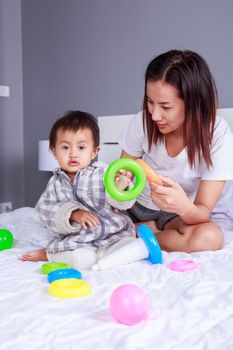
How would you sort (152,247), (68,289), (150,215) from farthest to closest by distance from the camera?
(150,215) < (152,247) < (68,289)

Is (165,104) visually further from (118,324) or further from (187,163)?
(118,324)

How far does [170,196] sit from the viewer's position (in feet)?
4.14

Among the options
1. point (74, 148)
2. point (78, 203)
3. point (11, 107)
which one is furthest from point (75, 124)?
point (11, 107)

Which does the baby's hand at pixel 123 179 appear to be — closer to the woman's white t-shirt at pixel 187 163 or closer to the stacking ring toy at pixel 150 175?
the stacking ring toy at pixel 150 175

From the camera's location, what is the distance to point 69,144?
1.37 meters

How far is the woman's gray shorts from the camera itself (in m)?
1.57

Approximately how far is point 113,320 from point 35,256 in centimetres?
55

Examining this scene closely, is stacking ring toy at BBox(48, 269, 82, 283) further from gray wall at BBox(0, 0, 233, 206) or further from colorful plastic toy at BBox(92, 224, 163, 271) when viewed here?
gray wall at BBox(0, 0, 233, 206)

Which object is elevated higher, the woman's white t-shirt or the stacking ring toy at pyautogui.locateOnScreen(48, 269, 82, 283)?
the woman's white t-shirt

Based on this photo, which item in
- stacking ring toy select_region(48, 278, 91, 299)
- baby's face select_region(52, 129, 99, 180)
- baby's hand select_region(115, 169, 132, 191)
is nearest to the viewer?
stacking ring toy select_region(48, 278, 91, 299)

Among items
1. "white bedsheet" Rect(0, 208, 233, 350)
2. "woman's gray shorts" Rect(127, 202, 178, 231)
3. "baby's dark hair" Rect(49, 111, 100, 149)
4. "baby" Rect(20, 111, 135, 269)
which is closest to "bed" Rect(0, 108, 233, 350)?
"white bedsheet" Rect(0, 208, 233, 350)

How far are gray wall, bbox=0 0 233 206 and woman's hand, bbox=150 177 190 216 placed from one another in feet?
3.25

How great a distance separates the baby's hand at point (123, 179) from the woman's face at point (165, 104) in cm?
26

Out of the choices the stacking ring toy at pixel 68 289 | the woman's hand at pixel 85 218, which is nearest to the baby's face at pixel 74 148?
the woman's hand at pixel 85 218
